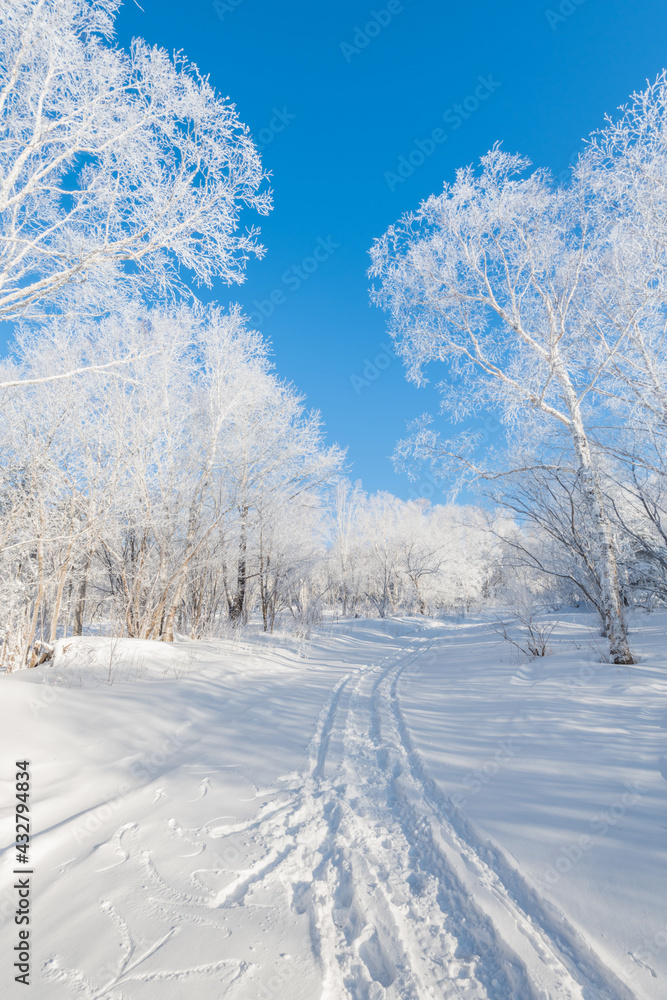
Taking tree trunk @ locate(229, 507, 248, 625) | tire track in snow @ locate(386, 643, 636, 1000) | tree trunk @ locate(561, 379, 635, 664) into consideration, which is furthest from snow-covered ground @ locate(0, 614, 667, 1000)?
tree trunk @ locate(229, 507, 248, 625)

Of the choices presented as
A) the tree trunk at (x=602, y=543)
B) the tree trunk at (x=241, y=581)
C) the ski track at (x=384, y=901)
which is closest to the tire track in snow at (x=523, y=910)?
the ski track at (x=384, y=901)

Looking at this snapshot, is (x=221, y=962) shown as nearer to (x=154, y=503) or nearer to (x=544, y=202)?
(x=154, y=503)

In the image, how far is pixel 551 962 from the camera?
5.05ft

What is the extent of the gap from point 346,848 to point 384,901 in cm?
47

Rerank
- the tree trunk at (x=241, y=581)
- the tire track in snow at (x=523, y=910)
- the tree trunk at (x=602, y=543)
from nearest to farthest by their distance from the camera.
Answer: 1. the tire track in snow at (x=523, y=910)
2. the tree trunk at (x=602, y=543)
3. the tree trunk at (x=241, y=581)

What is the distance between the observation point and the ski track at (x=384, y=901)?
1.46 metres

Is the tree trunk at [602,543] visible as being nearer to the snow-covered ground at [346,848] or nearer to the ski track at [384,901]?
the snow-covered ground at [346,848]

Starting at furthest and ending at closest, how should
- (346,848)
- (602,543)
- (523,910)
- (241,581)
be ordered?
(241,581) < (602,543) < (346,848) < (523,910)

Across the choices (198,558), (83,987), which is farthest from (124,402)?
(83,987)

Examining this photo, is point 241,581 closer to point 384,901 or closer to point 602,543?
point 602,543

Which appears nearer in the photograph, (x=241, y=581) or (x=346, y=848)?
(x=346, y=848)

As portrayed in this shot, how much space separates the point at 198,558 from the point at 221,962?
9536mm

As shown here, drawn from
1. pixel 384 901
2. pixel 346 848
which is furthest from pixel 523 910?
pixel 346 848

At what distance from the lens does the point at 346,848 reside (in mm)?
2322
